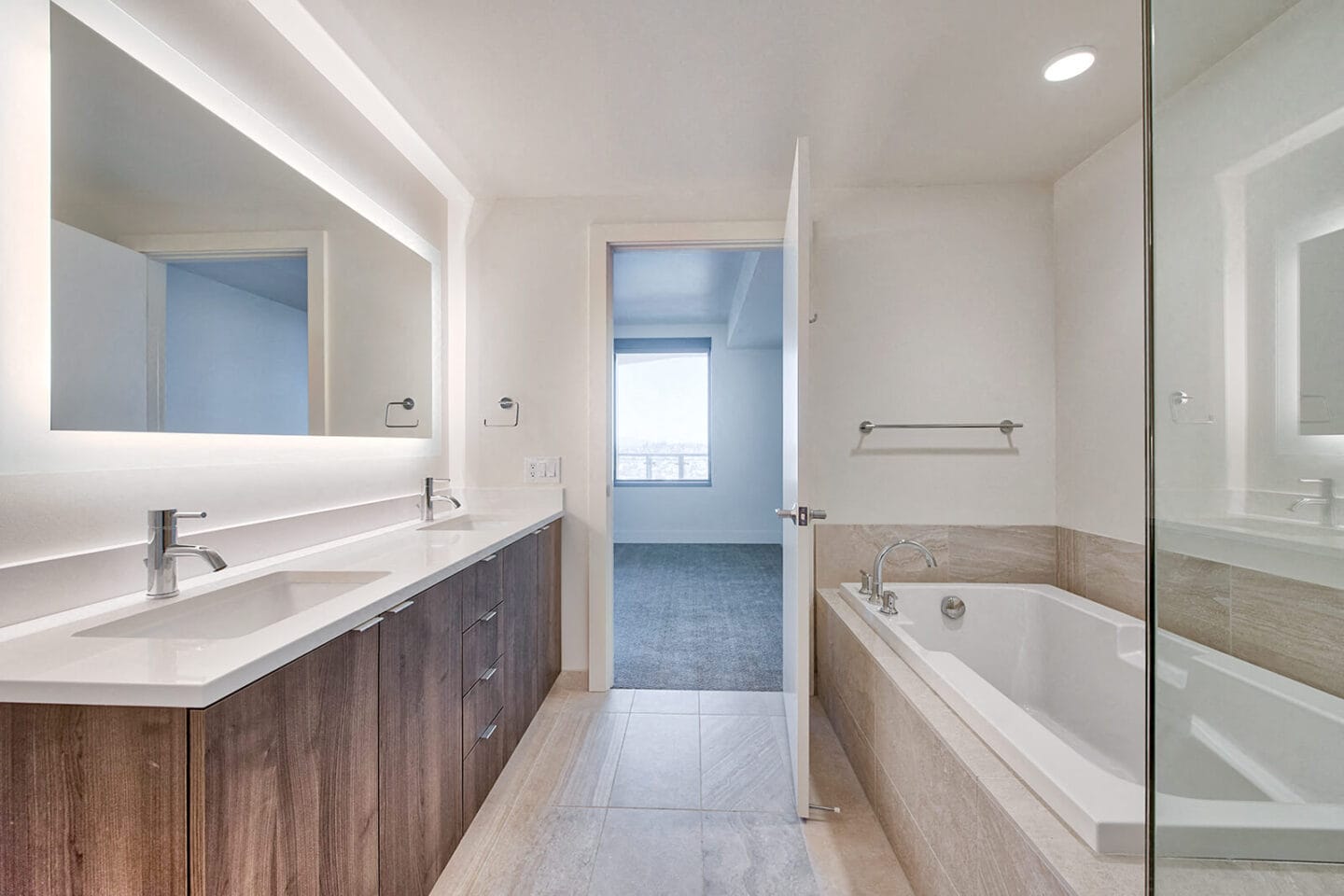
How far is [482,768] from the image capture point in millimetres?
1629

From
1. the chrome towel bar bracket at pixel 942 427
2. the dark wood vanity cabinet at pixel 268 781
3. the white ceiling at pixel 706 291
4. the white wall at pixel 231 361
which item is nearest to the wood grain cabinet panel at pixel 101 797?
the dark wood vanity cabinet at pixel 268 781

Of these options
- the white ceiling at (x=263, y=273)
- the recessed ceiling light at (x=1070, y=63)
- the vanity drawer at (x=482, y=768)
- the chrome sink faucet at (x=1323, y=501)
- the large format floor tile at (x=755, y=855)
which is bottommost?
the large format floor tile at (x=755, y=855)

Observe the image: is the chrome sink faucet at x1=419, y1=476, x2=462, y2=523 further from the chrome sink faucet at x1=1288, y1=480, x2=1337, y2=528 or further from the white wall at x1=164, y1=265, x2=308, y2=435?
the chrome sink faucet at x1=1288, y1=480, x2=1337, y2=528

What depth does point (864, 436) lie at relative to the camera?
2.50 metres

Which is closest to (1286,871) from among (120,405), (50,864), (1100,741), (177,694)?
(177,694)

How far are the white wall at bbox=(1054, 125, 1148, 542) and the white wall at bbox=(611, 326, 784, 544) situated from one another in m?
4.10

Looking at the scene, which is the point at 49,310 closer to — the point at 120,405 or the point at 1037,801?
the point at 120,405

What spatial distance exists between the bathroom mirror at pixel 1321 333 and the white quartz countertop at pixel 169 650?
4.22ft

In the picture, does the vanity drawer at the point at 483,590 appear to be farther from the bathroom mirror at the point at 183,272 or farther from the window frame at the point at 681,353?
the window frame at the point at 681,353

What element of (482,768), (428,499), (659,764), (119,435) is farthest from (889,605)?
(119,435)

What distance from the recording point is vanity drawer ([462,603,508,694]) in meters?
1.50

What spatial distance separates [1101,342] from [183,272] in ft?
9.77

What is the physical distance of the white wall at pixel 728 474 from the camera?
6.48 metres

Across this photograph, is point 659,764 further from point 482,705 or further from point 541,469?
point 541,469
